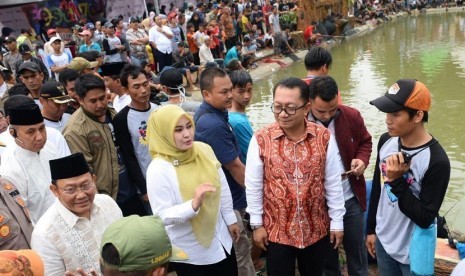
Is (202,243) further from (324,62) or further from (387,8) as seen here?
(387,8)

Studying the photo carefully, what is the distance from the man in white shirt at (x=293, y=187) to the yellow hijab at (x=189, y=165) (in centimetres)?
Answer: 24

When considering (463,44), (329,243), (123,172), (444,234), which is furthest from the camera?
(463,44)

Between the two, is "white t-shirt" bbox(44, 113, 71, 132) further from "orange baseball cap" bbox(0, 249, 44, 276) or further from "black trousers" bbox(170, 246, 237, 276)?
"orange baseball cap" bbox(0, 249, 44, 276)

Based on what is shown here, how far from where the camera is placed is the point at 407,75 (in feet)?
42.7

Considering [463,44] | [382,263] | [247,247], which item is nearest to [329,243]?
[382,263]

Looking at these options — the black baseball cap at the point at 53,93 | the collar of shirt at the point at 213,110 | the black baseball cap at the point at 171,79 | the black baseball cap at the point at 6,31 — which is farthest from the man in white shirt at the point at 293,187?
the black baseball cap at the point at 6,31

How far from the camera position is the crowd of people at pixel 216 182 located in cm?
237

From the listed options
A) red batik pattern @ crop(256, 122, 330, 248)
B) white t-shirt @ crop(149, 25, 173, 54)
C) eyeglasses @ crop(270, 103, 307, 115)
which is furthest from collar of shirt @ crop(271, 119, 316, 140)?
white t-shirt @ crop(149, 25, 173, 54)

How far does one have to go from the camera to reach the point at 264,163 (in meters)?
2.77

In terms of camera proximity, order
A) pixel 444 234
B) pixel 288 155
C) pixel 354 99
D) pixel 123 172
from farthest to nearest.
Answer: pixel 354 99
pixel 444 234
pixel 123 172
pixel 288 155

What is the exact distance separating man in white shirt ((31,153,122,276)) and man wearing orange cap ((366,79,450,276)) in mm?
1629

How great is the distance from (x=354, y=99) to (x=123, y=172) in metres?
8.07

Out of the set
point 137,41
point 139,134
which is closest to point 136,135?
point 139,134

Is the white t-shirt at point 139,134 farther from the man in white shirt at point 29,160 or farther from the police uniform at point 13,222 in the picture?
the police uniform at point 13,222
